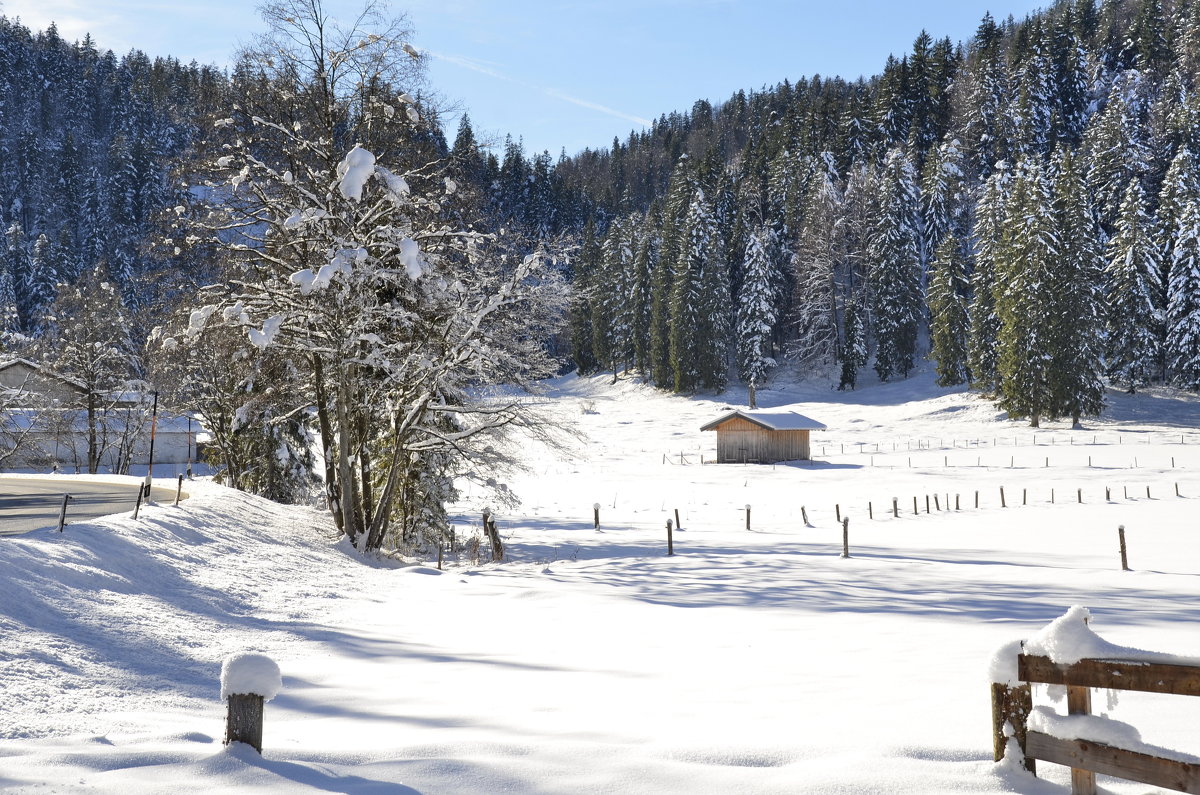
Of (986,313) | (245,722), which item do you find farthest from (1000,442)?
(245,722)

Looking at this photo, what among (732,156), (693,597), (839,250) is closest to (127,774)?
(693,597)

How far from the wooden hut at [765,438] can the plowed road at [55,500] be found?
1539 inches

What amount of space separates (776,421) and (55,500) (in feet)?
143

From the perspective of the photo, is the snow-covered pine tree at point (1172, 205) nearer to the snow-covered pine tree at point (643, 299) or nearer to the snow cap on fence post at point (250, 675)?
the snow-covered pine tree at point (643, 299)

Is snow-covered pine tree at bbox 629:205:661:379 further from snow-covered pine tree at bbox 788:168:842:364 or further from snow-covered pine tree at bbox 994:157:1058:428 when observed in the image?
snow-covered pine tree at bbox 994:157:1058:428

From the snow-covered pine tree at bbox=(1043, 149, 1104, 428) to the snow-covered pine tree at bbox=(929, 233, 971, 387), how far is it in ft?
36.3

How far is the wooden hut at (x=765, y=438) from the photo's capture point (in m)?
54.2

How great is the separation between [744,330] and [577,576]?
206 ft

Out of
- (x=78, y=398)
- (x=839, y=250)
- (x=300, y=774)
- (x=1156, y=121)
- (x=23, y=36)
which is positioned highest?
(x=23, y=36)

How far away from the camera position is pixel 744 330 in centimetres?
7738

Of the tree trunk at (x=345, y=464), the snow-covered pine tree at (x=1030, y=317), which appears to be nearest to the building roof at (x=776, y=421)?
the snow-covered pine tree at (x=1030, y=317)

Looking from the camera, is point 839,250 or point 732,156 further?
point 732,156

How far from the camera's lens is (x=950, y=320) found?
6725 cm

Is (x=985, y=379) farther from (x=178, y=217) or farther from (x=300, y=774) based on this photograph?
(x=300, y=774)
